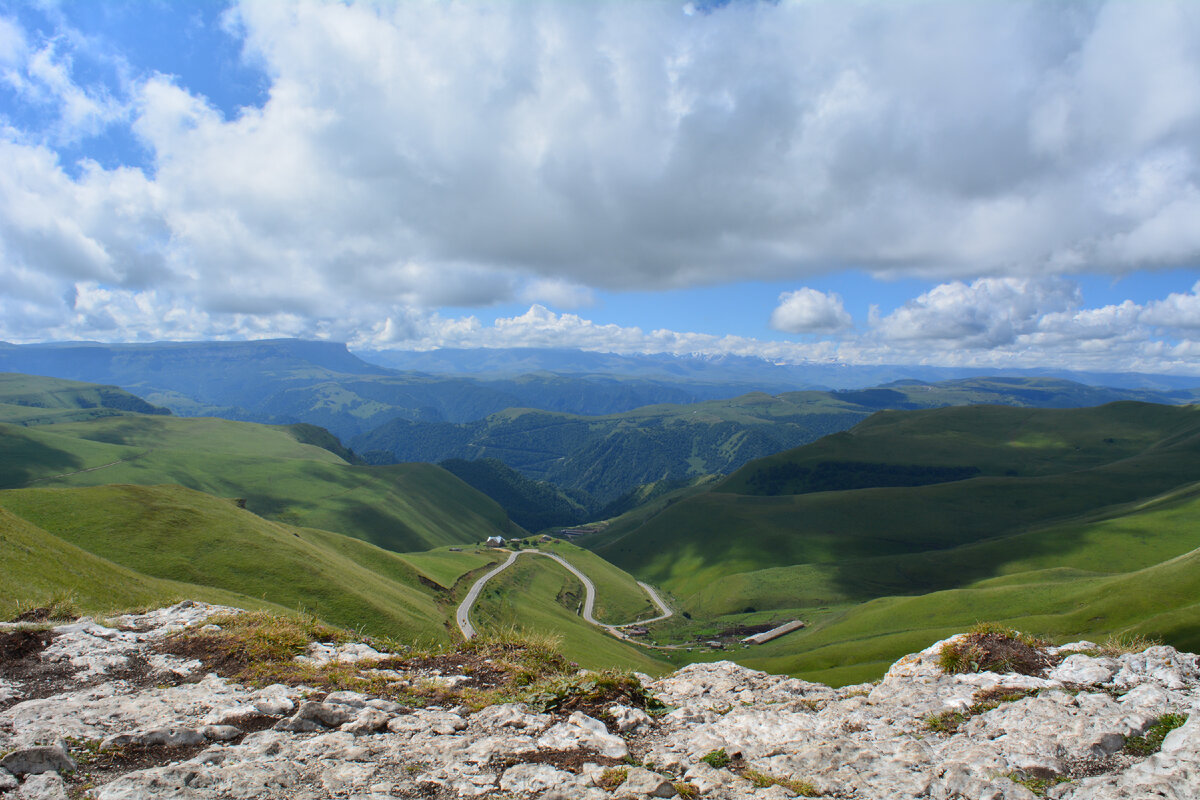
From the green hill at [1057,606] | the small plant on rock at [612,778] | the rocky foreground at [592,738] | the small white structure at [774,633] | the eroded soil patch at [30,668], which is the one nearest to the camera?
the rocky foreground at [592,738]

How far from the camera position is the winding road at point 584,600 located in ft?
245

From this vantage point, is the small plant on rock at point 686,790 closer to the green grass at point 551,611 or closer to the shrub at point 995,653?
the shrub at point 995,653

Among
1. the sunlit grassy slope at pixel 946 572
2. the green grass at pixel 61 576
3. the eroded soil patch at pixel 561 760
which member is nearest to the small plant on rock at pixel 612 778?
the eroded soil patch at pixel 561 760

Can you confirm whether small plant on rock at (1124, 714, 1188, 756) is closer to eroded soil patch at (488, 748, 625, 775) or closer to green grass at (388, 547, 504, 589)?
eroded soil patch at (488, 748, 625, 775)

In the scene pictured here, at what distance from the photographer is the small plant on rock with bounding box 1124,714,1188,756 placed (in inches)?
299

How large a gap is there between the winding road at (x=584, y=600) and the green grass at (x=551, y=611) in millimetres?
1487

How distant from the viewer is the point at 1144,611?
64.6 meters

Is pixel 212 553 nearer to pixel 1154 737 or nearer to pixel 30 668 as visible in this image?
pixel 30 668

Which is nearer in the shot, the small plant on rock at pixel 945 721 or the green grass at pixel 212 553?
the small plant on rock at pixel 945 721

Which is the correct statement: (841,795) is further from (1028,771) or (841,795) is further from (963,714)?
(963,714)

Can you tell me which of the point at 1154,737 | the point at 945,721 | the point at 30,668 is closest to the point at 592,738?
the point at 945,721

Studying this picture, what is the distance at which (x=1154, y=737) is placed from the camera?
7.76 m

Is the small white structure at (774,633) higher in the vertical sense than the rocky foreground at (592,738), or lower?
lower

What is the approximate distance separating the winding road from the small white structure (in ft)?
79.7
